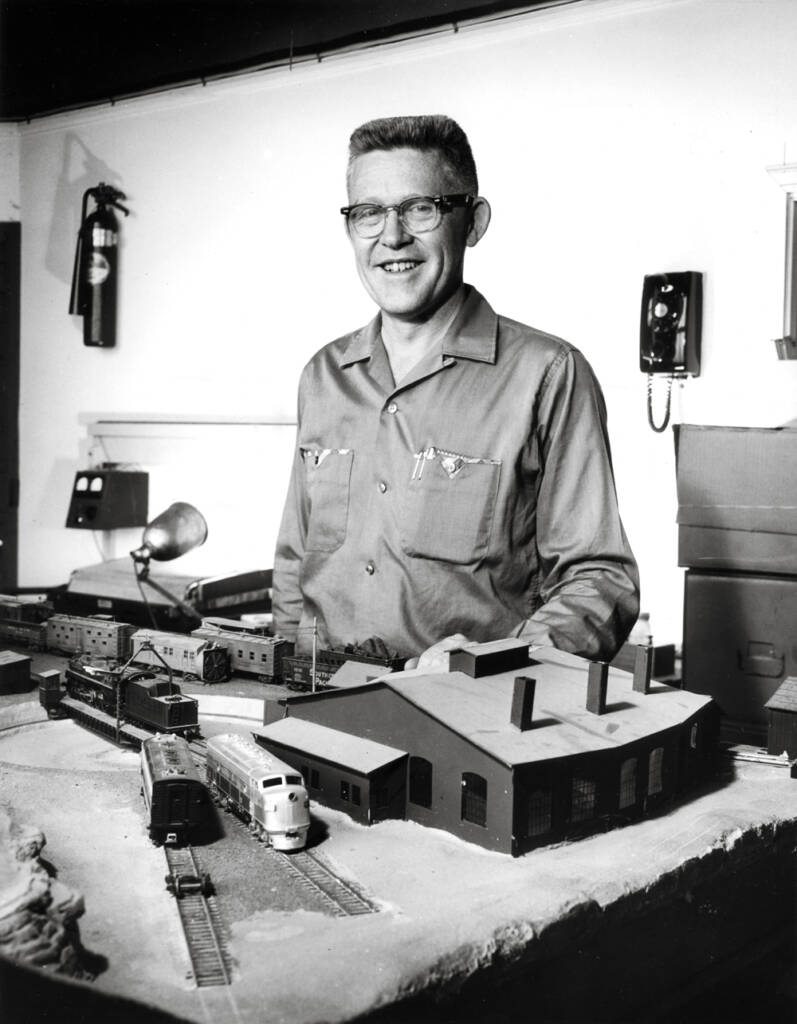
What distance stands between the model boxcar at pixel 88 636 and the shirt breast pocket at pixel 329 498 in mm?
544

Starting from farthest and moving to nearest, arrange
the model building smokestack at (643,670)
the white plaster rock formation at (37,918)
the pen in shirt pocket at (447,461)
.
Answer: the pen in shirt pocket at (447,461)
the model building smokestack at (643,670)
the white plaster rock formation at (37,918)

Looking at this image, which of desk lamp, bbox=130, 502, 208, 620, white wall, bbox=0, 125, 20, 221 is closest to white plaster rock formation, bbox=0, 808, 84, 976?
desk lamp, bbox=130, 502, 208, 620

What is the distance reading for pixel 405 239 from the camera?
232cm

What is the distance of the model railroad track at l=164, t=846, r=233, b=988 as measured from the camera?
1124mm

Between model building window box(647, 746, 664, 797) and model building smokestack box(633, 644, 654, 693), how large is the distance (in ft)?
0.56

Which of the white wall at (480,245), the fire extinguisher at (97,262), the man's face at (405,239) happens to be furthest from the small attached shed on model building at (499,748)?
the fire extinguisher at (97,262)

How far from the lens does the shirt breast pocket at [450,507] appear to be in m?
2.32

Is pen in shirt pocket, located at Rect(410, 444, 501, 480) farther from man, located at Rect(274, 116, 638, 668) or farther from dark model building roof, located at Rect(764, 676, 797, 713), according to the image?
dark model building roof, located at Rect(764, 676, 797, 713)

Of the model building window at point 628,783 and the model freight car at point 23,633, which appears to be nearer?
the model building window at point 628,783

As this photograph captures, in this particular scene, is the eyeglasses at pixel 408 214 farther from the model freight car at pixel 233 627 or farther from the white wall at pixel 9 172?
the white wall at pixel 9 172

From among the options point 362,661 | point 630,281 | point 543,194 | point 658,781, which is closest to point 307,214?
point 543,194

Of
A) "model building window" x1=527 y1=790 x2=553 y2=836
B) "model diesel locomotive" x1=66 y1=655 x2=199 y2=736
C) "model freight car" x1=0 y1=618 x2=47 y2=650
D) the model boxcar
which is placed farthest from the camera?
"model freight car" x1=0 y1=618 x2=47 y2=650

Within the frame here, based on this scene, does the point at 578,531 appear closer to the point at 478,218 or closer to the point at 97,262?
the point at 478,218

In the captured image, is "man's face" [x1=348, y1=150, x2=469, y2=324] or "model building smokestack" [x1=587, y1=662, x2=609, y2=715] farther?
"man's face" [x1=348, y1=150, x2=469, y2=324]
